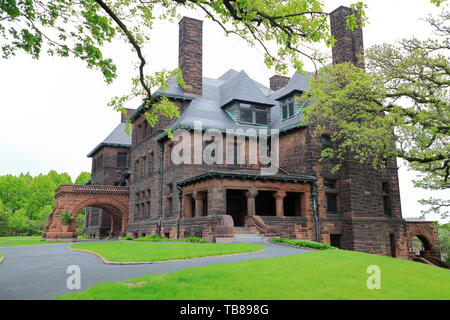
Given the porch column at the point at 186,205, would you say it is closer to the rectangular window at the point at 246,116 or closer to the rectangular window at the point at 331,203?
the rectangular window at the point at 246,116

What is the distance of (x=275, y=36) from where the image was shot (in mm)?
10742

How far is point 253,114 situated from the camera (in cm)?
2959

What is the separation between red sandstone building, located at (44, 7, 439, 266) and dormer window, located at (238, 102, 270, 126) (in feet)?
0.28

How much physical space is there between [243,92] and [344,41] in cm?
842

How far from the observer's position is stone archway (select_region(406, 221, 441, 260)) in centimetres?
2945

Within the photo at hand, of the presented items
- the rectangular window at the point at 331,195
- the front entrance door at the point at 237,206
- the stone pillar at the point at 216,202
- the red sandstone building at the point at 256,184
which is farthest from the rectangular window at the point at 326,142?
the stone pillar at the point at 216,202

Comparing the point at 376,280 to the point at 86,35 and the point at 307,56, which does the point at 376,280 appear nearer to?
the point at 307,56

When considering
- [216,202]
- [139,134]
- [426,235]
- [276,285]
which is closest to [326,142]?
[216,202]

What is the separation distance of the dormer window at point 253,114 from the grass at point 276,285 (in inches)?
830

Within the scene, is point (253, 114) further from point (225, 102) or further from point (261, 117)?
point (225, 102)

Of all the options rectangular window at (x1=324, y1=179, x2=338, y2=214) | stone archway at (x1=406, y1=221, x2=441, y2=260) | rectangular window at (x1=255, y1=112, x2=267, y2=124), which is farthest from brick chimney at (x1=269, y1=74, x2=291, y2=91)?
stone archway at (x1=406, y1=221, x2=441, y2=260)

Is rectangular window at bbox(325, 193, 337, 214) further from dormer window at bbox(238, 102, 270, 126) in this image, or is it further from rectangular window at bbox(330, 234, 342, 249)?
dormer window at bbox(238, 102, 270, 126)
